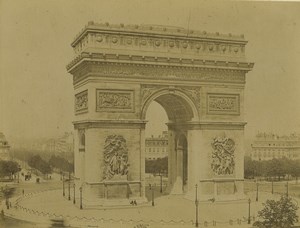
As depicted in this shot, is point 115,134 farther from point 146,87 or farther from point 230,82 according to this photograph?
point 230,82

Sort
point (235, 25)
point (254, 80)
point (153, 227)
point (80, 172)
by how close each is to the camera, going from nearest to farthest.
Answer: point (153, 227), point (235, 25), point (80, 172), point (254, 80)

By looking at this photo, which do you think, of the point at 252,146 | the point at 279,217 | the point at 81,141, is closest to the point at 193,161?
the point at 81,141

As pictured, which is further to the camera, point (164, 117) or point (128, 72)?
point (164, 117)

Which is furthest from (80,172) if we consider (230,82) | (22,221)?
(230,82)

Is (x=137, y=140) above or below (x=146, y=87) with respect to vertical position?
below

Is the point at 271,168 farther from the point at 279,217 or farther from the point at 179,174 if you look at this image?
the point at 279,217

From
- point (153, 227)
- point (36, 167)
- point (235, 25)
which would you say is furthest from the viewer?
point (36, 167)

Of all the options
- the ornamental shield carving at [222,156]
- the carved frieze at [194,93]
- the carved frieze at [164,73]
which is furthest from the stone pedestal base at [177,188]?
the carved frieze at [164,73]

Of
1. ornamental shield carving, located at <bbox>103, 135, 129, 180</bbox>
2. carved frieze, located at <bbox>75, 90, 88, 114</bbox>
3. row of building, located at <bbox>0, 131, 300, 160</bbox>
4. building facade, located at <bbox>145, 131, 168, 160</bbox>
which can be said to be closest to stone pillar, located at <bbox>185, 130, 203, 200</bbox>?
ornamental shield carving, located at <bbox>103, 135, 129, 180</bbox>
